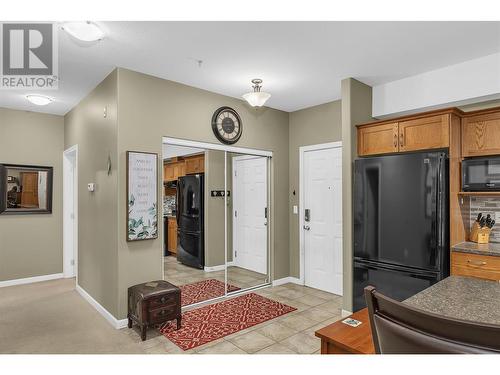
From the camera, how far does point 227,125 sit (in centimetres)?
422

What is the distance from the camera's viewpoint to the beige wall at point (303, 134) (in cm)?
445

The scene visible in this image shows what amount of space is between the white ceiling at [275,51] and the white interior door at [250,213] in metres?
1.15

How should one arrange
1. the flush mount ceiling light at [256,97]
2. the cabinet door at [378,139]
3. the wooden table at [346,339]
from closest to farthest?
the wooden table at [346,339], the cabinet door at [378,139], the flush mount ceiling light at [256,97]

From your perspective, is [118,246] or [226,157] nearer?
[118,246]

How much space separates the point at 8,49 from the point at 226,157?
2427mm

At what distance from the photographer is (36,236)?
5.04 metres

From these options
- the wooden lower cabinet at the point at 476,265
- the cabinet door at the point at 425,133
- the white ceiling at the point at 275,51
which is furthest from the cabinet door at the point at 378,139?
the wooden lower cabinet at the point at 476,265

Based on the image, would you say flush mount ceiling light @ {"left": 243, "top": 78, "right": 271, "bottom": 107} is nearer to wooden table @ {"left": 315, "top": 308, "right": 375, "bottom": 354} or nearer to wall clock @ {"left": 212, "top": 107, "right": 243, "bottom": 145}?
wall clock @ {"left": 212, "top": 107, "right": 243, "bottom": 145}

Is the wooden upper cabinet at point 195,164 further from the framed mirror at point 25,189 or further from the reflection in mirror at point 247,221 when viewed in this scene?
the framed mirror at point 25,189

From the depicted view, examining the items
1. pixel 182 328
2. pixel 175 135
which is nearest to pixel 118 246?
pixel 182 328

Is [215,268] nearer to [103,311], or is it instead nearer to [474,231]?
[103,311]

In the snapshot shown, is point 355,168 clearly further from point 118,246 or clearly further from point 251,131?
point 118,246

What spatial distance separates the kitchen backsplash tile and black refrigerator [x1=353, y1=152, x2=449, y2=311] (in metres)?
0.62

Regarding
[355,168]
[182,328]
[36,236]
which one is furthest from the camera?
[36,236]
